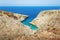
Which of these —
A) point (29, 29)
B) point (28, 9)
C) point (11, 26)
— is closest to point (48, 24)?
point (29, 29)

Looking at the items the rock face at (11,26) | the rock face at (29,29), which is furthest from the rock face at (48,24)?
the rock face at (11,26)

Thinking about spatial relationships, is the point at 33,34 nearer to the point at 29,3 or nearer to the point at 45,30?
the point at 45,30

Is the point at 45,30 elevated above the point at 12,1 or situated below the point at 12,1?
below

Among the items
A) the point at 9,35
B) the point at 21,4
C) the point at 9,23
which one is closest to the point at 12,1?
the point at 21,4

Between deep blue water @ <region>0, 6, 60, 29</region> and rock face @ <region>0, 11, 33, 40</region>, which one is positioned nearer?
rock face @ <region>0, 11, 33, 40</region>

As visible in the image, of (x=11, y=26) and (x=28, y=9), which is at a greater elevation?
(x=28, y=9)

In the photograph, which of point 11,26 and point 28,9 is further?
point 28,9

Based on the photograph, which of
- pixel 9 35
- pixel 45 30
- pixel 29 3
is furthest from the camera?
pixel 29 3

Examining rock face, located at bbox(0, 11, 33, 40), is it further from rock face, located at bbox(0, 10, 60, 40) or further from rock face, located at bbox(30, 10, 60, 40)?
rock face, located at bbox(30, 10, 60, 40)

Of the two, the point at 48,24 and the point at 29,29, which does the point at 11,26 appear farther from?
the point at 48,24

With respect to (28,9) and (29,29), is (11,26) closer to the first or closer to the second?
(29,29)

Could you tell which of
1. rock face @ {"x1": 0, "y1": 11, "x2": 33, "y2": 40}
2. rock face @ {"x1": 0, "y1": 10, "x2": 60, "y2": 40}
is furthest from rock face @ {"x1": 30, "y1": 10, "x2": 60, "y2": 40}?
rock face @ {"x1": 0, "y1": 11, "x2": 33, "y2": 40}
